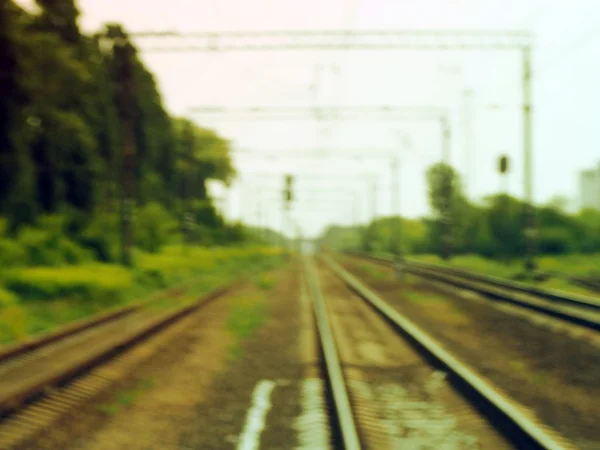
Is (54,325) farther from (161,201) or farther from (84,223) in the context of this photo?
(161,201)

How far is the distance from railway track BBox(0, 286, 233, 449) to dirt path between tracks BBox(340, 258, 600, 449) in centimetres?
506

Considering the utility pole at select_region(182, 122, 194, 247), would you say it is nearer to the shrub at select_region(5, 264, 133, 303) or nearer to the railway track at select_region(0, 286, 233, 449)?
the shrub at select_region(5, 264, 133, 303)

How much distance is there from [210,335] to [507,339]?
18.5ft

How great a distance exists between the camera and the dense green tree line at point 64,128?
27719 millimetres

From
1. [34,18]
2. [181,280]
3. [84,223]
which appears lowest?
[181,280]

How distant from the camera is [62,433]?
19.3ft

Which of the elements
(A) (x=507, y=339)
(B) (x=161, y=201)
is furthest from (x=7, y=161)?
(B) (x=161, y=201)

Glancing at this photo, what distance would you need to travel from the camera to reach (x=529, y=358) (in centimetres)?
985

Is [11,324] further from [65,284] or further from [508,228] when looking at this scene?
[508,228]

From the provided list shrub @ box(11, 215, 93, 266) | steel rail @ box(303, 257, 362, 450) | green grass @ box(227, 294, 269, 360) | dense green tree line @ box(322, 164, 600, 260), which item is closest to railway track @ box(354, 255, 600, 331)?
steel rail @ box(303, 257, 362, 450)

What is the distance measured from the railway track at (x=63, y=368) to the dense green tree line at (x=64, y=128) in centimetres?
988

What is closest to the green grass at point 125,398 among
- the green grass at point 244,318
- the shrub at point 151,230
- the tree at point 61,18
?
the green grass at point 244,318

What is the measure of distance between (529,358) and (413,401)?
3516 mm

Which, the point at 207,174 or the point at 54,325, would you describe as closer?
the point at 54,325
